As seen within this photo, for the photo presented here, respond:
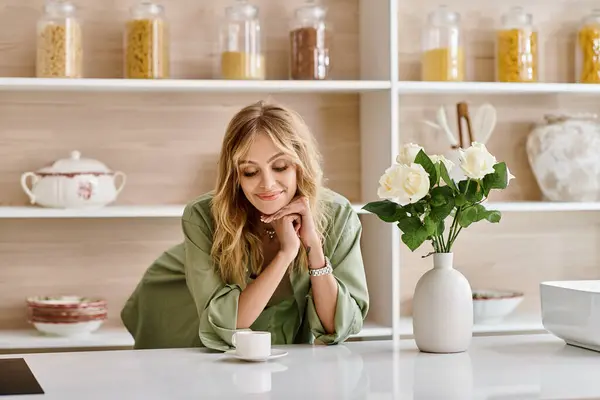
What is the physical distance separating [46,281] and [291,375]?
170 cm

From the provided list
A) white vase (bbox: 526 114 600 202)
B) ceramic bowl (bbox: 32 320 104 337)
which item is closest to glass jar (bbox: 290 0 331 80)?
white vase (bbox: 526 114 600 202)

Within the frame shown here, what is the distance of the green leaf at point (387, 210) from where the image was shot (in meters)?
1.87

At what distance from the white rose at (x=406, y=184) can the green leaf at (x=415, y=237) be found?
0.06 metres

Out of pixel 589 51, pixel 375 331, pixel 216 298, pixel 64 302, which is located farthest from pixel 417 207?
pixel 589 51

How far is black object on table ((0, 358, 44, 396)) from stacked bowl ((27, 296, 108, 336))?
1115mm

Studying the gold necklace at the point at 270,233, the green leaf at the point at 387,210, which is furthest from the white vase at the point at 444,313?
the gold necklace at the point at 270,233

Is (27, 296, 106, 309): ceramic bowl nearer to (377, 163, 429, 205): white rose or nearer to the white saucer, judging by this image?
the white saucer

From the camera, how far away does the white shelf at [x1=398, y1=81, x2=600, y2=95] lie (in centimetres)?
303

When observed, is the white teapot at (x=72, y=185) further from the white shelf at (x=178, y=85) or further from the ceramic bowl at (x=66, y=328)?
A: the ceramic bowl at (x=66, y=328)

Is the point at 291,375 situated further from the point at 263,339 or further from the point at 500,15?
the point at 500,15

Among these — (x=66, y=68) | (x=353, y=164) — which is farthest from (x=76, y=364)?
(x=353, y=164)

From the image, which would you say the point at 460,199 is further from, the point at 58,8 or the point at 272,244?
the point at 58,8

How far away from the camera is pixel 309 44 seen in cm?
306

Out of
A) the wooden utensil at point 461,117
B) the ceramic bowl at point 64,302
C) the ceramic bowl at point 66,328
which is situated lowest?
the ceramic bowl at point 66,328
